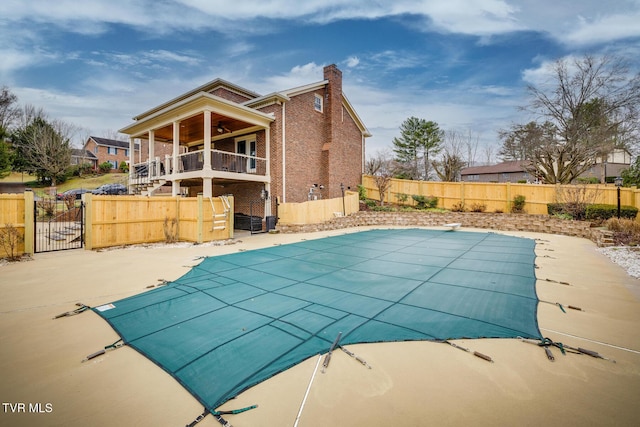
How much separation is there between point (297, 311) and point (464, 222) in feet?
48.4

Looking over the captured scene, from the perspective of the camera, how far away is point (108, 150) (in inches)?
1698

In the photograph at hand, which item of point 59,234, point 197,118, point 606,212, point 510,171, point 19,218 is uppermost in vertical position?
point 510,171

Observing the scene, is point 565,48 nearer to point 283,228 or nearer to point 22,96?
point 283,228

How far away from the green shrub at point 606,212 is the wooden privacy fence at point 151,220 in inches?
654

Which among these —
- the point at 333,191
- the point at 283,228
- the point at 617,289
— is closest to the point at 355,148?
the point at 333,191

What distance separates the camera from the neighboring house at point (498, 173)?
3938cm

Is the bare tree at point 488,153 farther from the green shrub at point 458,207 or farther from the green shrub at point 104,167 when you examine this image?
the green shrub at point 104,167

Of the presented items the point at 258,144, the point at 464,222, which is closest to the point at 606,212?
the point at 464,222

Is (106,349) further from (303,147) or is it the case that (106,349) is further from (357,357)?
(303,147)

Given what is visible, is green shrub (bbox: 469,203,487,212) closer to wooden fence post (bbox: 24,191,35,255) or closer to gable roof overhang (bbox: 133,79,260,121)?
gable roof overhang (bbox: 133,79,260,121)

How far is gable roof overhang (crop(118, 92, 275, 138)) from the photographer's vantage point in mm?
11672

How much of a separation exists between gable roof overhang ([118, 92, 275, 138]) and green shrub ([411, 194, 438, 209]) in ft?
34.3

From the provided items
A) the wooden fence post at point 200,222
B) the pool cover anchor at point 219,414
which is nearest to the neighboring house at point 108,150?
the wooden fence post at point 200,222

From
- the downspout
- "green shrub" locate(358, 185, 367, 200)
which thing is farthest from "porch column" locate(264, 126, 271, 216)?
"green shrub" locate(358, 185, 367, 200)
